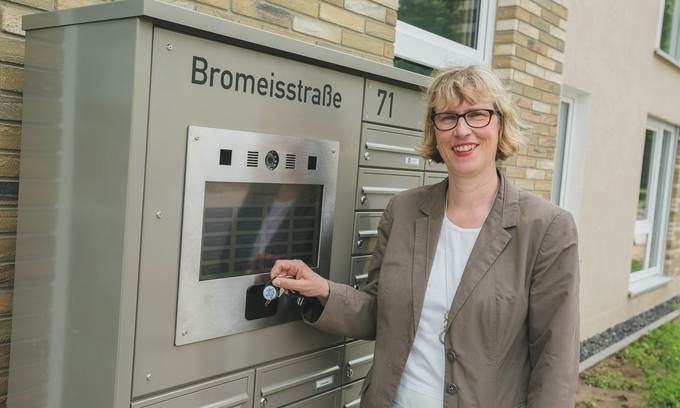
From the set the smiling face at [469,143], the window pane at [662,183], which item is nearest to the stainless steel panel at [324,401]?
the smiling face at [469,143]

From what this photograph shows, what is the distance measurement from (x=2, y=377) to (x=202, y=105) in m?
1.05

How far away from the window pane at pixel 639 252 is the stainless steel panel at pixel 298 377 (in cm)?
671

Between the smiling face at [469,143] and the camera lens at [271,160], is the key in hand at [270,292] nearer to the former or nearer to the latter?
the camera lens at [271,160]

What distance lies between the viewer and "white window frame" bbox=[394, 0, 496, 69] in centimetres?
374

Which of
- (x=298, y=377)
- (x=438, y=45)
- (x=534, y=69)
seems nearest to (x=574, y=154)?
(x=534, y=69)

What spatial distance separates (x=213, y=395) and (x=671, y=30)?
27.6 ft

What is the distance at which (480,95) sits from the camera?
1896mm

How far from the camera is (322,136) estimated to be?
2.01 meters

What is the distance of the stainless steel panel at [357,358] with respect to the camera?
2.29 meters

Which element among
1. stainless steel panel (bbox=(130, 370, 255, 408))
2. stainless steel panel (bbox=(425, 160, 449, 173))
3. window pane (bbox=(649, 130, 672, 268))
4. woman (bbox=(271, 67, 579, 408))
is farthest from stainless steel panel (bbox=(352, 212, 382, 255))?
window pane (bbox=(649, 130, 672, 268))

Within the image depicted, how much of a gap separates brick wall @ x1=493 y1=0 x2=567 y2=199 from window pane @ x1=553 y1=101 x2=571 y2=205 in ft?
3.05

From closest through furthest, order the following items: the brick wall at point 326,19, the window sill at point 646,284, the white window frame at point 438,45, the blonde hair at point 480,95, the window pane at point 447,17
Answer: the blonde hair at point 480,95, the brick wall at point 326,19, the white window frame at point 438,45, the window pane at point 447,17, the window sill at point 646,284

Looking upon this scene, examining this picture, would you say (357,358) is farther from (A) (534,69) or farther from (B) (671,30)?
(B) (671,30)

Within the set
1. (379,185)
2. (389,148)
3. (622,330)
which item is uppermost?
(389,148)
